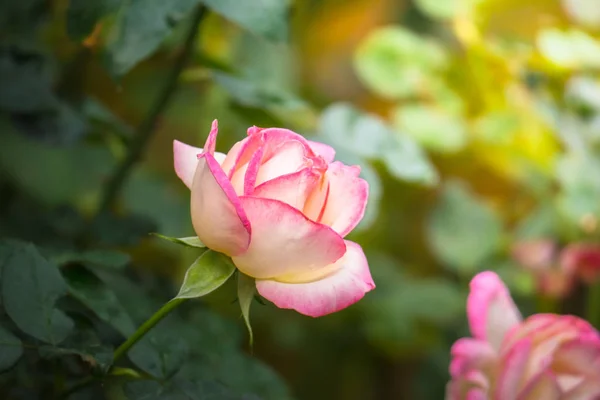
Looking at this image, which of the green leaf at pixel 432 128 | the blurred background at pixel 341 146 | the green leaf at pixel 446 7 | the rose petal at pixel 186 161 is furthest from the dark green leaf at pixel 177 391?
the green leaf at pixel 446 7

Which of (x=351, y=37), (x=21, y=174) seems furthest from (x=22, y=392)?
(x=351, y=37)

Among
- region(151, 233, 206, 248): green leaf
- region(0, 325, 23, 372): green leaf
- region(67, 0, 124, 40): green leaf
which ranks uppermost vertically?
region(67, 0, 124, 40): green leaf

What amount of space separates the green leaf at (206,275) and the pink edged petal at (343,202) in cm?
6

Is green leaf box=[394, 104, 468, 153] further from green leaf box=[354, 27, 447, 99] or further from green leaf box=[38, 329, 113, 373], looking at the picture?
green leaf box=[38, 329, 113, 373]

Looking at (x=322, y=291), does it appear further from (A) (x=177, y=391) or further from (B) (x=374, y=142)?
(B) (x=374, y=142)

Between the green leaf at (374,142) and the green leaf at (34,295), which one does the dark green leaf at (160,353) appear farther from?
the green leaf at (374,142)

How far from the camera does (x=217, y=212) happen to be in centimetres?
35

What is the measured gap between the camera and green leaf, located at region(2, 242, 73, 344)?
383 mm

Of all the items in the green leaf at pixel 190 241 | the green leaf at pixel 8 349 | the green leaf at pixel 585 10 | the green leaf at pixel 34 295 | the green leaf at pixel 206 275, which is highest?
the green leaf at pixel 585 10

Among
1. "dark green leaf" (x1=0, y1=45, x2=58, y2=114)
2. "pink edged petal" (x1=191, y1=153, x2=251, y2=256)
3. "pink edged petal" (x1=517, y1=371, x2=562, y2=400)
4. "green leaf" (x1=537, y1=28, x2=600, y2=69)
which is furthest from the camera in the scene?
"green leaf" (x1=537, y1=28, x2=600, y2=69)

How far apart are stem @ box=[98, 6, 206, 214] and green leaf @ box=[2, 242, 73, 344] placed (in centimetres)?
26

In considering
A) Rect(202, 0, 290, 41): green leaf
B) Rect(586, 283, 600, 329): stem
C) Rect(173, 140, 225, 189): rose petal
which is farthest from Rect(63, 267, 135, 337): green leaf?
Rect(586, 283, 600, 329): stem

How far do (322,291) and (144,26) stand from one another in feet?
0.90

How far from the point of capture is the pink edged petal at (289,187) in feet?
1.13
